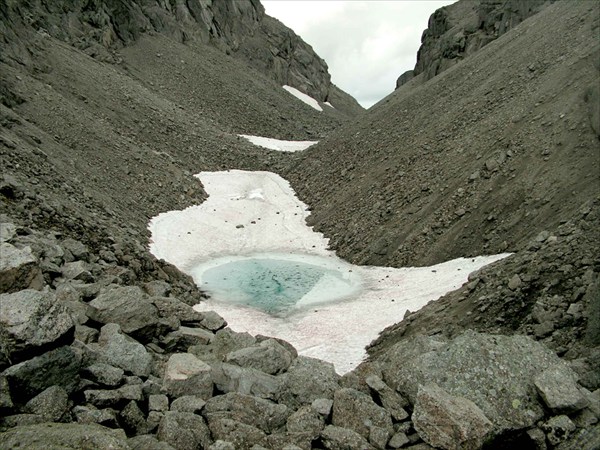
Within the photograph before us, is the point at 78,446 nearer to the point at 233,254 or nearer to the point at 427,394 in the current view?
the point at 427,394

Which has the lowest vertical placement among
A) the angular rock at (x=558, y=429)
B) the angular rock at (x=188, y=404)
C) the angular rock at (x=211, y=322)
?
the angular rock at (x=558, y=429)

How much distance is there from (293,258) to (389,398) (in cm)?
2161

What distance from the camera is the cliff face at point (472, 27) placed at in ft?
169

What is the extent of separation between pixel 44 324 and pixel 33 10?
222 ft

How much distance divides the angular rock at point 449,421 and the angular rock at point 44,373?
528 centimetres

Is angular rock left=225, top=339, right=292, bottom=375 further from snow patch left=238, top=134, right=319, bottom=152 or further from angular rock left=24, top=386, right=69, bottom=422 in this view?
snow patch left=238, top=134, right=319, bottom=152

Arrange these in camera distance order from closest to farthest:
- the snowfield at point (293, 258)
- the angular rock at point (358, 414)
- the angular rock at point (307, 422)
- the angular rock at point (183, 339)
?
1. the angular rock at point (307, 422)
2. the angular rock at point (358, 414)
3. the angular rock at point (183, 339)
4. the snowfield at point (293, 258)

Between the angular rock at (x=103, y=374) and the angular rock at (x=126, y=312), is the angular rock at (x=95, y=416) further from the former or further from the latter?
the angular rock at (x=126, y=312)

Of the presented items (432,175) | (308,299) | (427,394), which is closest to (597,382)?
(427,394)

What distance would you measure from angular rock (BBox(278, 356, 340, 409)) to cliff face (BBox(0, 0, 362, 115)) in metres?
45.2

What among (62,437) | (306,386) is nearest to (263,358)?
(306,386)

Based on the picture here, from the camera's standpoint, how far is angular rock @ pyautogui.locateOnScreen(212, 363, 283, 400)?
28.6 ft

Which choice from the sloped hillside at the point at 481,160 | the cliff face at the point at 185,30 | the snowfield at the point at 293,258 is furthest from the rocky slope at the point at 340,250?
the cliff face at the point at 185,30

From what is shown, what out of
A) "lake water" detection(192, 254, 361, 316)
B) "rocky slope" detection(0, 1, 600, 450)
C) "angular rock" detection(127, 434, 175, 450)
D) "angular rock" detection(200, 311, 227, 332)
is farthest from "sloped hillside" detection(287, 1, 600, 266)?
"angular rock" detection(127, 434, 175, 450)
